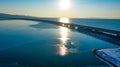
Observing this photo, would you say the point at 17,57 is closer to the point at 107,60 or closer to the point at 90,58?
the point at 90,58

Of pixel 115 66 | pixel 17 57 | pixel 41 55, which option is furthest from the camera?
pixel 41 55

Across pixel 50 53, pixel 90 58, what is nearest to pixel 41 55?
pixel 50 53

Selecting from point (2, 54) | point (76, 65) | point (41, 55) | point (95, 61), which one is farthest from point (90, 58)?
point (2, 54)

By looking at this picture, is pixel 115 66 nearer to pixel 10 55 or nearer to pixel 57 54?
pixel 57 54

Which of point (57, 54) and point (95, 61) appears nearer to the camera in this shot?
point (95, 61)

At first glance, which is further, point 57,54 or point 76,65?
point 57,54

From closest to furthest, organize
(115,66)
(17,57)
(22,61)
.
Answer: (115,66), (22,61), (17,57)

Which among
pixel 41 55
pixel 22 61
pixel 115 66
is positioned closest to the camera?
pixel 115 66

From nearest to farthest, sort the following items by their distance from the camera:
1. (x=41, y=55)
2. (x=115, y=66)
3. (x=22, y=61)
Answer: (x=115, y=66), (x=22, y=61), (x=41, y=55)
